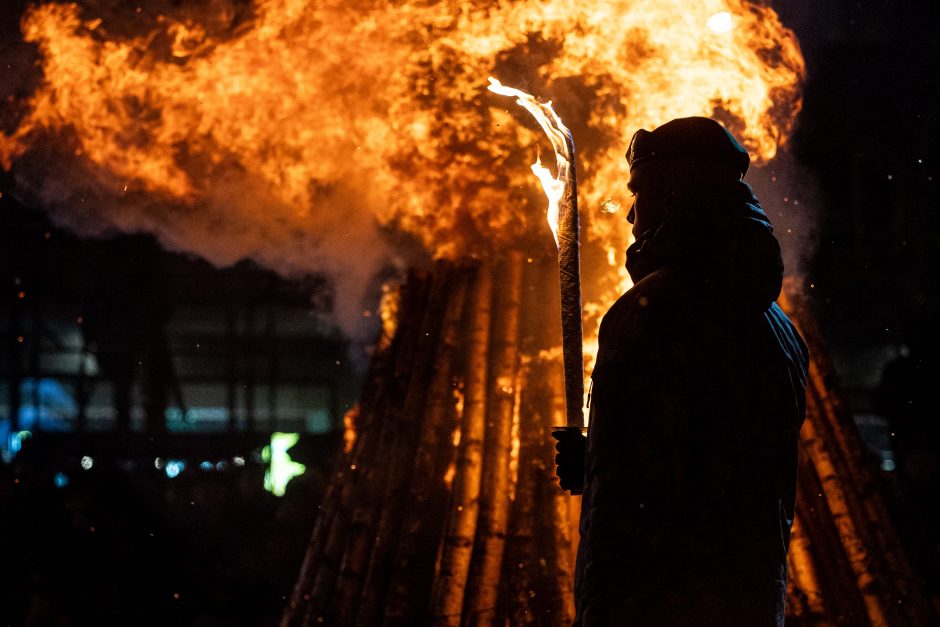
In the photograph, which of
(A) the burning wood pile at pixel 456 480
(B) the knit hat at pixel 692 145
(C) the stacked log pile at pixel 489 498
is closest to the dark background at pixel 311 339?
(C) the stacked log pile at pixel 489 498

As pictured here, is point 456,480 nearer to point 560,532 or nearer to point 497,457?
point 497,457

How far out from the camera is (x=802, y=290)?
486 cm

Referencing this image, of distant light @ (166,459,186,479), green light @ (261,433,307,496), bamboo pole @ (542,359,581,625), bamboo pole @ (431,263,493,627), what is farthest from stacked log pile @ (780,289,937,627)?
distant light @ (166,459,186,479)

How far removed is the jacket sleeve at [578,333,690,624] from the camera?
63.1 inches

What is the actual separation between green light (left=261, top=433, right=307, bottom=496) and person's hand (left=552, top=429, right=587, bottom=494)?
550 inches

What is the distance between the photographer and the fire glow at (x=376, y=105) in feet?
14.9

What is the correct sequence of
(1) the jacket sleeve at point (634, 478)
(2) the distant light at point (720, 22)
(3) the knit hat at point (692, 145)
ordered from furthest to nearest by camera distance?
(2) the distant light at point (720, 22) → (3) the knit hat at point (692, 145) → (1) the jacket sleeve at point (634, 478)

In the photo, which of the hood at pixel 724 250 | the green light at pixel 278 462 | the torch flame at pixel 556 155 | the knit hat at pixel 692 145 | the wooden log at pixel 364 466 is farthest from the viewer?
the green light at pixel 278 462

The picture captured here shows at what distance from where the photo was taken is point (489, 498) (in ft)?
12.9

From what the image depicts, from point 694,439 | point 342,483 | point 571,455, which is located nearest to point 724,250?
point 694,439

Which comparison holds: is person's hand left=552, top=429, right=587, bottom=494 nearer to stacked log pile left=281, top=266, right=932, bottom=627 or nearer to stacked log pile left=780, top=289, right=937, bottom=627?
stacked log pile left=281, top=266, right=932, bottom=627

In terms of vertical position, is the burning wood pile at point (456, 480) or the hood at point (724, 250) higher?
the hood at point (724, 250)

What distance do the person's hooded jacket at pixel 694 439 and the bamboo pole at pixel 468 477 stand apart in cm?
206

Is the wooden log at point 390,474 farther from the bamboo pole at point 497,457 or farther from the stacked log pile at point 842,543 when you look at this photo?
the stacked log pile at point 842,543
